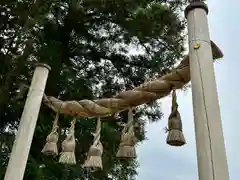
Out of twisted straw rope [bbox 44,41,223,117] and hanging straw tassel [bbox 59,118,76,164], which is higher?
twisted straw rope [bbox 44,41,223,117]

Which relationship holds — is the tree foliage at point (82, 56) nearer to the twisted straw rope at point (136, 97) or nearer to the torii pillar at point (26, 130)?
the torii pillar at point (26, 130)

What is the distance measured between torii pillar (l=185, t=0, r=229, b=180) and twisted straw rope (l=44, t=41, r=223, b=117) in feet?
0.26

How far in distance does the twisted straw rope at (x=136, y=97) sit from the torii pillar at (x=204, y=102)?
0.08m

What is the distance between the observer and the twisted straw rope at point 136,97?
114cm

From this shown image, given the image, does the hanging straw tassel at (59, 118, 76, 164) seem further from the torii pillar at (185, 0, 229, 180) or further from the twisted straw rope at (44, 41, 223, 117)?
the torii pillar at (185, 0, 229, 180)

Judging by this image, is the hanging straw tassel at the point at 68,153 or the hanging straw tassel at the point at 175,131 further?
the hanging straw tassel at the point at 68,153

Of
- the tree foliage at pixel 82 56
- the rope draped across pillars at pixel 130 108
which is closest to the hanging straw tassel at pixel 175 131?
the rope draped across pillars at pixel 130 108

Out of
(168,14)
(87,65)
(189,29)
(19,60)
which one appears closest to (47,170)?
(19,60)

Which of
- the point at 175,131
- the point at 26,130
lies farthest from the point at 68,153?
the point at 175,131

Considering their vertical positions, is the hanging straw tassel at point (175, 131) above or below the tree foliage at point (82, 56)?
below

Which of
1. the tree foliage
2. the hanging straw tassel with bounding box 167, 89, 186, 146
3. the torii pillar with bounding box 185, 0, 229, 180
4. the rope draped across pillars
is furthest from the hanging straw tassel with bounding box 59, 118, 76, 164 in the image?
the tree foliage

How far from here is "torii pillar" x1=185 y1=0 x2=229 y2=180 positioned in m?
0.85

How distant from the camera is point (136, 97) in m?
1.21

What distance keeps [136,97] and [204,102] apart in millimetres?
318
